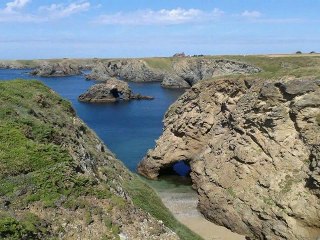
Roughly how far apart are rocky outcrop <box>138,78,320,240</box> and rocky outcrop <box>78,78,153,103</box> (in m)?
68.3

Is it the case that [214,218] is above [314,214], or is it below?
below

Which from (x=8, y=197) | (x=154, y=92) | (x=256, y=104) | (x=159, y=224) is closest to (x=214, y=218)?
(x=256, y=104)

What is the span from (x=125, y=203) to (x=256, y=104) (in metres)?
24.6

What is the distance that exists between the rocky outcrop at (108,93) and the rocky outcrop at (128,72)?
180 feet

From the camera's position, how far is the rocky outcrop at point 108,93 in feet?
356

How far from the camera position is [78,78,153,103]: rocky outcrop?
108 meters

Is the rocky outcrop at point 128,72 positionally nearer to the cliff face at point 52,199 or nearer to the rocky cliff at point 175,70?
the rocky cliff at point 175,70

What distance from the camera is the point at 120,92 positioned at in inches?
4449

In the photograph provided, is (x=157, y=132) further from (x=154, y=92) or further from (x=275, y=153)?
(x=154, y=92)

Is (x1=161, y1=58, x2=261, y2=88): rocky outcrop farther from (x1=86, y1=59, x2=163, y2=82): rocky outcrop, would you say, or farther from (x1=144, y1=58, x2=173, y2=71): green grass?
(x1=144, y1=58, x2=173, y2=71): green grass

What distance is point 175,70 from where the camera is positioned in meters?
150

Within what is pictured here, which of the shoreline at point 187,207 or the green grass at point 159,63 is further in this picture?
the green grass at point 159,63

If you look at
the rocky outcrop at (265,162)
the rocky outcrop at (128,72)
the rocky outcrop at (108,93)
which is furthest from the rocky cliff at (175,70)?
the rocky outcrop at (265,162)

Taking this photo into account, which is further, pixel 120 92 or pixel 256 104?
pixel 120 92
